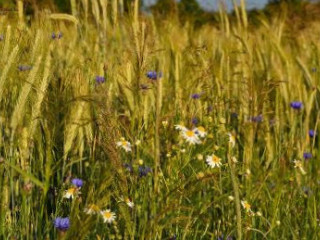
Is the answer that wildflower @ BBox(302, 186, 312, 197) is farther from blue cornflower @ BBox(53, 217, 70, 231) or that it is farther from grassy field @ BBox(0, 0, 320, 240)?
blue cornflower @ BBox(53, 217, 70, 231)

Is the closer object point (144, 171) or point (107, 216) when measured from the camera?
point (107, 216)

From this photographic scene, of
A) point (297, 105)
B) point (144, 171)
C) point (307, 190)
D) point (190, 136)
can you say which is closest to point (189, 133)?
point (190, 136)

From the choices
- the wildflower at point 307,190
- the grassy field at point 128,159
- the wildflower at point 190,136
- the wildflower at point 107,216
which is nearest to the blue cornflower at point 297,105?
the grassy field at point 128,159

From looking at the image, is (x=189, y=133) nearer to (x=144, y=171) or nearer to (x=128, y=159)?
(x=144, y=171)

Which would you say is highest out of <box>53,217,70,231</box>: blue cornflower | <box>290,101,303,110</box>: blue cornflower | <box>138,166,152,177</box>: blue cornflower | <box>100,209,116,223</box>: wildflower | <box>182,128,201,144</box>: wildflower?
<box>182,128,201,144</box>: wildflower

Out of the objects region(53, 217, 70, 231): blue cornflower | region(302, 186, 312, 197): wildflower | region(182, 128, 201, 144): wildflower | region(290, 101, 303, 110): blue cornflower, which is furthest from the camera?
region(290, 101, 303, 110): blue cornflower

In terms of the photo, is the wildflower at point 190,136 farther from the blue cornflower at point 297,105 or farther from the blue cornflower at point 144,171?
the blue cornflower at point 297,105

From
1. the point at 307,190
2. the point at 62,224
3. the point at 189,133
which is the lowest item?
the point at 307,190

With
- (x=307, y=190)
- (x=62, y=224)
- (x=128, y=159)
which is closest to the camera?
(x=62, y=224)

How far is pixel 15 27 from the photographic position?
1.27 metres

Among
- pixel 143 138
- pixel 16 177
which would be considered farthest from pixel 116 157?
pixel 143 138

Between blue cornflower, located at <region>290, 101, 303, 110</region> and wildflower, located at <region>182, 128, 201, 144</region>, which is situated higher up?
wildflower, located at <region>182, 128, 201, 144</region>

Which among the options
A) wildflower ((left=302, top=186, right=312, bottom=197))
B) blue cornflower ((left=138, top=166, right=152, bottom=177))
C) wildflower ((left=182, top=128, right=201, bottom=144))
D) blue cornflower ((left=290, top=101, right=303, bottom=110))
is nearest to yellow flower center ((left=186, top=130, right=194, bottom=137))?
wildflower ((left=182, top=128, right=201, bottom=144))

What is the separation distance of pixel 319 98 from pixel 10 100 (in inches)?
53.9
